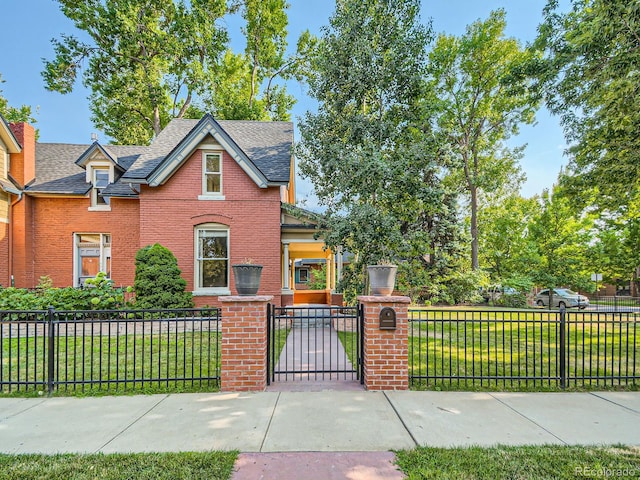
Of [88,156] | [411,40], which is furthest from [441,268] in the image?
[88,156]

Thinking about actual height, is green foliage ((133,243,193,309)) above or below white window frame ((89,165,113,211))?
below

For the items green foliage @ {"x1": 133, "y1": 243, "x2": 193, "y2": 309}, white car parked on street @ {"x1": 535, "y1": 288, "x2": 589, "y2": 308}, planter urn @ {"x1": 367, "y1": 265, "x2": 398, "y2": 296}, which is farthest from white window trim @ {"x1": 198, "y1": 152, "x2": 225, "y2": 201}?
white car parked on street @ {"x1": 535, "y1": 288, "x2": 589, "y2": 308}

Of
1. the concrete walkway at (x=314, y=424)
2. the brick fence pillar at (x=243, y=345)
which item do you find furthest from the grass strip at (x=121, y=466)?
the brick fence pillar at (x=243, y=345)

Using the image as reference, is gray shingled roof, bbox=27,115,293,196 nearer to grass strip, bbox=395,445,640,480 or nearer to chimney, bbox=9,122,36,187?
chimney, bbox=9,122,36,187

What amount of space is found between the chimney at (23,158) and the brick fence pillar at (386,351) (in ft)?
55.6

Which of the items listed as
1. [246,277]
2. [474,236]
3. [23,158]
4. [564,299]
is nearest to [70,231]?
[23,158]

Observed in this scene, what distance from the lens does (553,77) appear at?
33.8ft

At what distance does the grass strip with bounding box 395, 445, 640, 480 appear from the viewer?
3.00 m

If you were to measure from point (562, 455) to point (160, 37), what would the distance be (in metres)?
25.6

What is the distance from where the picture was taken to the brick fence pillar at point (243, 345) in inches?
200

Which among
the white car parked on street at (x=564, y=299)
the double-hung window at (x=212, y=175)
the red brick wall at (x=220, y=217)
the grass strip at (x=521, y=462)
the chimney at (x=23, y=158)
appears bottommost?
the white car parked on street at (x=564, y=299)

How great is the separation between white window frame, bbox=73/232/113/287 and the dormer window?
1.34m

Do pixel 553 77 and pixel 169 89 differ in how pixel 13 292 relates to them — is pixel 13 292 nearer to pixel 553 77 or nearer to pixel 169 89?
pixel 169 89

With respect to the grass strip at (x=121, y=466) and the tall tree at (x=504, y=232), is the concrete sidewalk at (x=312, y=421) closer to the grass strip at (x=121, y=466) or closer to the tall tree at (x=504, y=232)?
the grass strip at (x=121, y=466)
